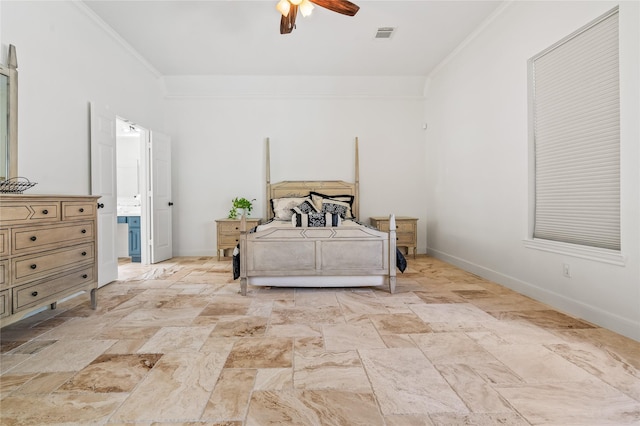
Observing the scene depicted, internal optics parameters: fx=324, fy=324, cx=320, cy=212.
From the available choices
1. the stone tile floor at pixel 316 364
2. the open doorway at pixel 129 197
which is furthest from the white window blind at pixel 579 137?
the open doorway at pixel 129 197

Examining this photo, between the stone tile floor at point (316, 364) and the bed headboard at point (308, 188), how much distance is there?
2673mm

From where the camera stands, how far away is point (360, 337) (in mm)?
2305

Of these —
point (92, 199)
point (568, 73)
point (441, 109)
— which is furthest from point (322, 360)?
point (441, 109)

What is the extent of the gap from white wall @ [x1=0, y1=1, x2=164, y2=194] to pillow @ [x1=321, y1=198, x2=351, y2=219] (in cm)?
313

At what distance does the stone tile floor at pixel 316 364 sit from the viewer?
1467 millimetres

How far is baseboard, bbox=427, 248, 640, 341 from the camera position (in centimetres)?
228

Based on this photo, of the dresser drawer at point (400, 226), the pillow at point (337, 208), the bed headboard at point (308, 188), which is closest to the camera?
the pillow at point (337, 208)

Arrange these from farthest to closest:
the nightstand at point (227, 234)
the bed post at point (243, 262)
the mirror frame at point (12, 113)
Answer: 1. the nightstand at point (227, 234)
2. the bed post at point (243, 262)
3. the mirror frame at point (12, 113)

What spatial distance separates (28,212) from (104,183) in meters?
1.77

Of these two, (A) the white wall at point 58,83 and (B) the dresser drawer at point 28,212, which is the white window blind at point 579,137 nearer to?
(B) the dresser drawer at point 28,212

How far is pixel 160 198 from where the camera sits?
206 inches

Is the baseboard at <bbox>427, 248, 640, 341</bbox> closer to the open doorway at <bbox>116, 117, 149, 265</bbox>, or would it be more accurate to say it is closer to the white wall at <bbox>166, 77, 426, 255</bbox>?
the white wall at <bbox>166, 77, 426, 255</bbox>

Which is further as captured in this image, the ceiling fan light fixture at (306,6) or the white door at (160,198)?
the white door at (160,198)

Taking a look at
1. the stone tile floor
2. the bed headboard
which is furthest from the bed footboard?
the bed headboard
